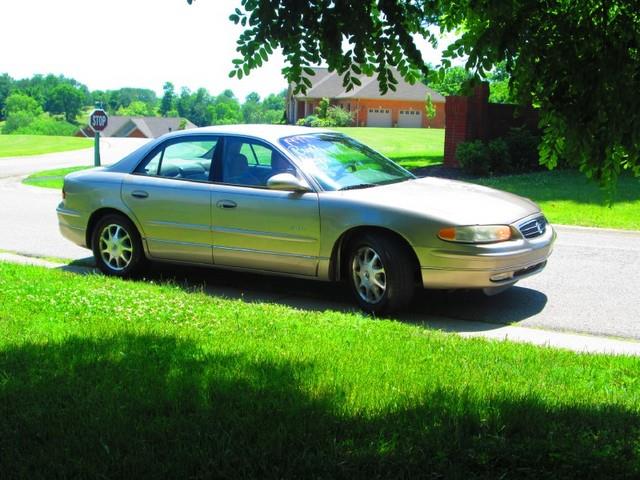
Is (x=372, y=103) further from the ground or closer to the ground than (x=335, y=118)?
further from the ground

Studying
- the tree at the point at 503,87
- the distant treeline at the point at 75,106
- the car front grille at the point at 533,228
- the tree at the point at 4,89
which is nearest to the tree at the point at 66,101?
the distant treeline at the point at 75,106

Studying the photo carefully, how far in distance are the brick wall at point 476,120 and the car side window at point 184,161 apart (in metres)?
14.9

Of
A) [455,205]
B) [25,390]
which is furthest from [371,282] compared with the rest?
[25,390]

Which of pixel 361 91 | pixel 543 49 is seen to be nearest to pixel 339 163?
pixel 543 49

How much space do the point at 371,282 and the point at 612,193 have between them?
9.14 ft

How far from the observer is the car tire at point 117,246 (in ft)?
28.6

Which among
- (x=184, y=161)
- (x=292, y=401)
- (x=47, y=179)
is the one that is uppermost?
(x=184, y=161)

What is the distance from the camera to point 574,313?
7.47 m

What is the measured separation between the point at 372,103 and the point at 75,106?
10330 centimetres

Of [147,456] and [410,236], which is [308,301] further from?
[147,456]

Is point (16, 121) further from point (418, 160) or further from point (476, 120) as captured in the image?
point (476, 120)

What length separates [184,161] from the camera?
862 centimetres

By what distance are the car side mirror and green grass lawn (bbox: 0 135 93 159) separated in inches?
1236

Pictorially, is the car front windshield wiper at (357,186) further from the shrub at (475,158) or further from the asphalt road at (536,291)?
the shrub at (475,158)
